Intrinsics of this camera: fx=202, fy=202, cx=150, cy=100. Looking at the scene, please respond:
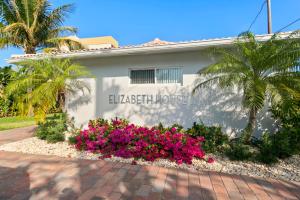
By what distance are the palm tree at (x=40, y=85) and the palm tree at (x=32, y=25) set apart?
8545mm

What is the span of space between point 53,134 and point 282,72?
7498mm

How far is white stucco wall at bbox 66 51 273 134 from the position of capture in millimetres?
7102

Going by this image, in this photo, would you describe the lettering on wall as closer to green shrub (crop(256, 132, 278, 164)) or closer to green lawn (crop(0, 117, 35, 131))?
green shrub (crop(256, 132, 278, 164))

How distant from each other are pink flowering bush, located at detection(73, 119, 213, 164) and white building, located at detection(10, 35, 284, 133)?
1515 millimetres

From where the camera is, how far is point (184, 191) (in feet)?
12.5

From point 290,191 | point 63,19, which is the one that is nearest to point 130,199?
point 290,191

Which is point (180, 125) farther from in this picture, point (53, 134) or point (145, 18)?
point (145, 18)

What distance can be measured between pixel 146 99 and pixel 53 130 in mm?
3580

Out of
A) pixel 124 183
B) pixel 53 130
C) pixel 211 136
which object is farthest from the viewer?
pixel 53 130

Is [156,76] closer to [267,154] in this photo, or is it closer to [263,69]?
[263,69]

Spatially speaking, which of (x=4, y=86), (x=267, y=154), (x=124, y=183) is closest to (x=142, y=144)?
(x=124, y=183)

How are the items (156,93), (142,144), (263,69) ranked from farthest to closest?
(156,93), (142,144), (263,69)

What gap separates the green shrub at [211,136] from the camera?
6.13 m

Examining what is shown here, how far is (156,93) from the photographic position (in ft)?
25.6
